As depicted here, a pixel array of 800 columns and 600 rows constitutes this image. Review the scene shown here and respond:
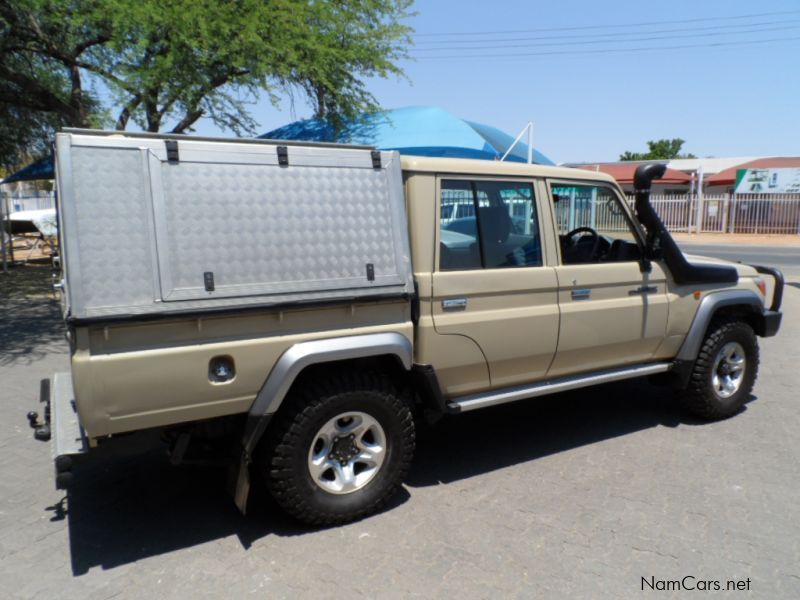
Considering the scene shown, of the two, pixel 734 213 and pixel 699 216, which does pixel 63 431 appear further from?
pixel 734 213

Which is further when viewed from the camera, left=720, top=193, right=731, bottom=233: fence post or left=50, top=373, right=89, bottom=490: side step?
left=720, top=193, right=731, bottom=233: fence post

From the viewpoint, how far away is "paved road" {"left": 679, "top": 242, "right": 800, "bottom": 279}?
1708cm

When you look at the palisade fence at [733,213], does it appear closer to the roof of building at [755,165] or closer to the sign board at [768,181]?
the sign board at [768,181]

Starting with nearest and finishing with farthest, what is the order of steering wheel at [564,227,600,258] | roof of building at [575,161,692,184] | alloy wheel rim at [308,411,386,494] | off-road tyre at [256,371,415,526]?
1. off-road tyre at [256,371,415,526]
2. alloy wheel rim at [308,411,386,494]
3. steering wheel at [564,227,600,258]
4. roof of building at [575,161,692,184]

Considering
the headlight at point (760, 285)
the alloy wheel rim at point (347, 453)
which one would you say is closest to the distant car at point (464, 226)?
the alloy wheel rim at point (347, 453)

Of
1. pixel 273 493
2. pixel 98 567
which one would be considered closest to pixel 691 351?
pixel 273 493

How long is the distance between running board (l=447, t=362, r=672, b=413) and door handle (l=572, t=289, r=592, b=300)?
1.90ft

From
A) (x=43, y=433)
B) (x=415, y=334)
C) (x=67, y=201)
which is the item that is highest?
(x=67, y=201)

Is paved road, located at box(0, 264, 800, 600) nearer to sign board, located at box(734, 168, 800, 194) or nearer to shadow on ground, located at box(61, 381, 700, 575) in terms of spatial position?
shadow on ground, located at box(61, 381, 700, 575)

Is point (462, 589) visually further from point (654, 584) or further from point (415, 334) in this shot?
point (415, 334)

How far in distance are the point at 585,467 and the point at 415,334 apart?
5.40 ft

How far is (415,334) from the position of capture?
11.7 feet

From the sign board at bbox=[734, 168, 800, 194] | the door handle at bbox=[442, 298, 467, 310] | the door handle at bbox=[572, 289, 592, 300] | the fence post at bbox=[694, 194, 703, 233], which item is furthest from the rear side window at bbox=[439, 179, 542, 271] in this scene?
the sign board at bbox=[734, 168, 800, 194]

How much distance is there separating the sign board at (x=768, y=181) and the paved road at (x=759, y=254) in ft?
20.4
